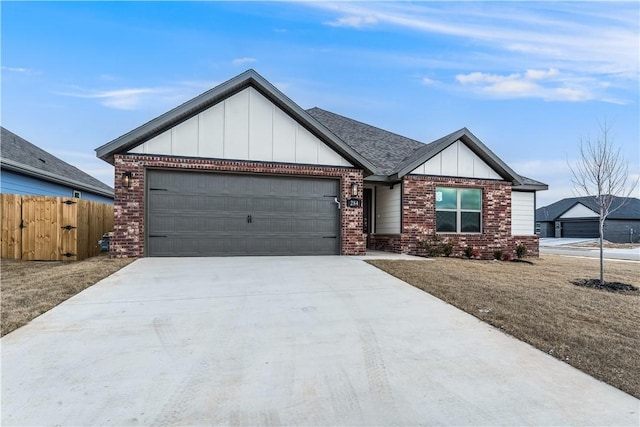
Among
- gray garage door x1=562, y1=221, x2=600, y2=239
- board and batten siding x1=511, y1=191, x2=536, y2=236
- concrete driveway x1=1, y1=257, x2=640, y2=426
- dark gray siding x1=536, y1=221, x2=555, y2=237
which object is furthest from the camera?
dark gray siding x1=536, y1=221, x2=555, y2=237

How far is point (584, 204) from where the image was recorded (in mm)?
34562

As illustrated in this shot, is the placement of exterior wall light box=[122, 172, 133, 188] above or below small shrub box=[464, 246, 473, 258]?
above

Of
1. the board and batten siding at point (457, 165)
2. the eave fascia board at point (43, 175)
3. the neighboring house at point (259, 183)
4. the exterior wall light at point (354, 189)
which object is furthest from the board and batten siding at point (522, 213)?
the eave fascia board at point (43, 175)

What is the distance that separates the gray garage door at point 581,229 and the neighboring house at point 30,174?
42.5 m

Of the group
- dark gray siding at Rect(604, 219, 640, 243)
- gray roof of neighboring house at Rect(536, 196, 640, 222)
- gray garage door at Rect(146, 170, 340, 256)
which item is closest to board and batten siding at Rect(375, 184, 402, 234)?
gray garage door at Rect(146, 170, 340, 256)

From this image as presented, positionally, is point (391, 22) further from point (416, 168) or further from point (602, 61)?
point (602, 61)

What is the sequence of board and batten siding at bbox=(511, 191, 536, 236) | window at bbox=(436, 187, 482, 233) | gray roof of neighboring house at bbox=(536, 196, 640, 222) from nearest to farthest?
1. window at bbox=(436, 187, 482, 233)
2. board and batten siding at bbox=(511, 191, 536, 236)
3. gray roof of neighboring house at bbox=(536, 196, 640, 222)

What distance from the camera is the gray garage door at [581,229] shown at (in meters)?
34.3

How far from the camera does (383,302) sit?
521cm

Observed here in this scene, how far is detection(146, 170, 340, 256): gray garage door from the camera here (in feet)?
29.8

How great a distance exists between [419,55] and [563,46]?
5093 millimetres

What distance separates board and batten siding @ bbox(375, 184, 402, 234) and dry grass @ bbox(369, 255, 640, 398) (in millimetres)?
3654

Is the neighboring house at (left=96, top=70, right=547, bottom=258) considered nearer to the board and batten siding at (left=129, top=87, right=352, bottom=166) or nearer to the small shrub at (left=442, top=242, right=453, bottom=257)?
the board and batten siding at (left=129, top=87, right=352, bottom=166)

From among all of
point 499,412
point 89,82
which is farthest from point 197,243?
point 89,82
